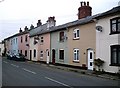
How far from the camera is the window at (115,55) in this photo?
21.6m

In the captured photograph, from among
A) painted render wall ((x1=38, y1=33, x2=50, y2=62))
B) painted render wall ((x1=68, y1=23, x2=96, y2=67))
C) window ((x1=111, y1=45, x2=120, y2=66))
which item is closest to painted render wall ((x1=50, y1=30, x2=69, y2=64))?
painted render wall ((x1=68, y1=23, x2=96, y2=67))

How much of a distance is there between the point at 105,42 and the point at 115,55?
186cm

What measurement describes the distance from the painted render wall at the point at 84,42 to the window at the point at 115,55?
3486mm

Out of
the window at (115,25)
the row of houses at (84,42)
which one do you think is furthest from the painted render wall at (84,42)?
the window at (115,25)

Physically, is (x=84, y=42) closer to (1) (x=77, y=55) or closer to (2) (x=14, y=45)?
(1) (x=77, y=55)

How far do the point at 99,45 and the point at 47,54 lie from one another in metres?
17.5

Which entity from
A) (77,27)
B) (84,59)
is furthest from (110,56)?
(77,27)

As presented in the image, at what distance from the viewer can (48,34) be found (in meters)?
40.4

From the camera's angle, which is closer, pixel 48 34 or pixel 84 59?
pixel 84 59

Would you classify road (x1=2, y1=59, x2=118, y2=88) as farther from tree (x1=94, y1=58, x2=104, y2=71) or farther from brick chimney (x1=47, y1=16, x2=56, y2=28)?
brick chimney (x1=47, y1=16, x2=56, y2=28)

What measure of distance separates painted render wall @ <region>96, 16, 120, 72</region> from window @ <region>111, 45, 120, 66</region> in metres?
0.31

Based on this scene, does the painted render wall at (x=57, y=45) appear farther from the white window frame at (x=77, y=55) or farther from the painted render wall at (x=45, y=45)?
the white window frame at (x=77, y=55)

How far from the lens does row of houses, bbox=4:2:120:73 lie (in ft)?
72.8

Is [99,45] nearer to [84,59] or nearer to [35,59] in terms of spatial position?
[84,59]
